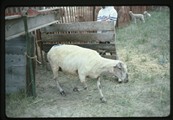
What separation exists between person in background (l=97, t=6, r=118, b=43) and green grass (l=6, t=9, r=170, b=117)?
0.19 metres

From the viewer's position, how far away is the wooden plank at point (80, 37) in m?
4.13

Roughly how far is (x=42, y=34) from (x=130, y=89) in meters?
1.20

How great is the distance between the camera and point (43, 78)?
13.5 feet

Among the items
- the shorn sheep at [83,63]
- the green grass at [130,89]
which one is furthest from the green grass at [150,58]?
the shorn sheep at [83,63]

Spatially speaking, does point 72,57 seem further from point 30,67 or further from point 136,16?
point 136,16

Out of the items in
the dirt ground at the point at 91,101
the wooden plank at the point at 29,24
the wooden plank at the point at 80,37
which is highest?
the wooden plank at the point at 29,24

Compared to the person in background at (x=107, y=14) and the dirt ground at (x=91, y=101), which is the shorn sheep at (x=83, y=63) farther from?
the person in background at (x=107, y=14)

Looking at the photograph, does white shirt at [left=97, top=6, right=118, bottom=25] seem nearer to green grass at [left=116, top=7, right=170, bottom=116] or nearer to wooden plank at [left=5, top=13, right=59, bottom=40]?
green grass at [left=116, top=7, right=170, bottom=116]

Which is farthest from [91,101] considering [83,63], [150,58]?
[150,58]

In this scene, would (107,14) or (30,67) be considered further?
(30,67)

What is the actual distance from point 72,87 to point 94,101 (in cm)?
32

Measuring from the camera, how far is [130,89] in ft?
13.3

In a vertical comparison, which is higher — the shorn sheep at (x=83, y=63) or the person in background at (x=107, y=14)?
the person in background at (x=107, y=14)

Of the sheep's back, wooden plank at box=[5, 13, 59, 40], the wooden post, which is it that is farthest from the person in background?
the wooden post
